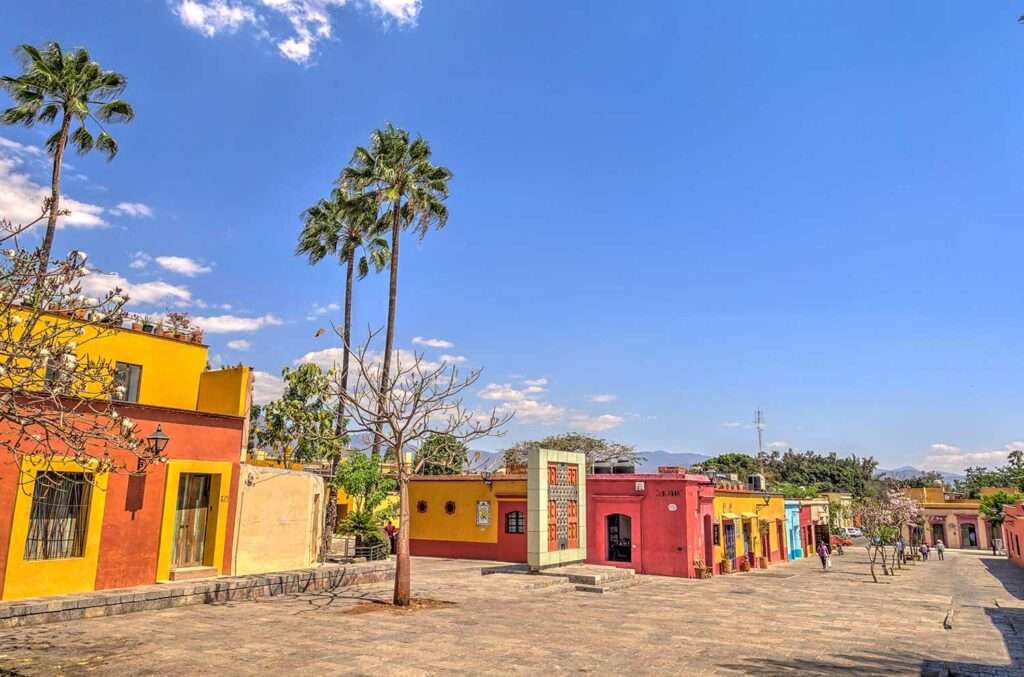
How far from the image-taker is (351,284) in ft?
107

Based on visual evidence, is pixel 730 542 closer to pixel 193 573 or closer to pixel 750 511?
pixel 750 511

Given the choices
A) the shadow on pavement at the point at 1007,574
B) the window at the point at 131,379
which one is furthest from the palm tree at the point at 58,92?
the shadow on pavement at the point at 1007,574

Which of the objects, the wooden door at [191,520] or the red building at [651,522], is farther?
the red building at [651,522]

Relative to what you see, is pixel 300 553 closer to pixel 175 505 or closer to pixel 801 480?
pixel 175 505

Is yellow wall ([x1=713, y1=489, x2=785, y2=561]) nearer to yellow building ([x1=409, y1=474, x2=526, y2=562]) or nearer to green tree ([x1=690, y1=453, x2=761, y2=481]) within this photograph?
yellow building ([x1=409, y1=474, x2=526, y2=562])

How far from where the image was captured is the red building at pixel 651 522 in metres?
27.1

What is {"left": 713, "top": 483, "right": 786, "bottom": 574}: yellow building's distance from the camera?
3081 cm

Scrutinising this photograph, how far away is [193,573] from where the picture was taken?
54.7 feet

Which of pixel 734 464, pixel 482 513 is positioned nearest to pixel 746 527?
pixel 482 513

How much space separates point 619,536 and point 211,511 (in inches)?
706

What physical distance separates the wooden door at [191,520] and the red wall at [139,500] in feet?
2.26

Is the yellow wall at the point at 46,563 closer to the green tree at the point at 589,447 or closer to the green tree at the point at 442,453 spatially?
the green tree at the point at 442,453

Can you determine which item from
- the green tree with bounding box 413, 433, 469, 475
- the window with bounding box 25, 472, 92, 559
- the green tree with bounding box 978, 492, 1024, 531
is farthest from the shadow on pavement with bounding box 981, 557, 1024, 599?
the window with bounding box 25, 472, 92, 559

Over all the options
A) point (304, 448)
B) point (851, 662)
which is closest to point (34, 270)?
point (851, 662)
